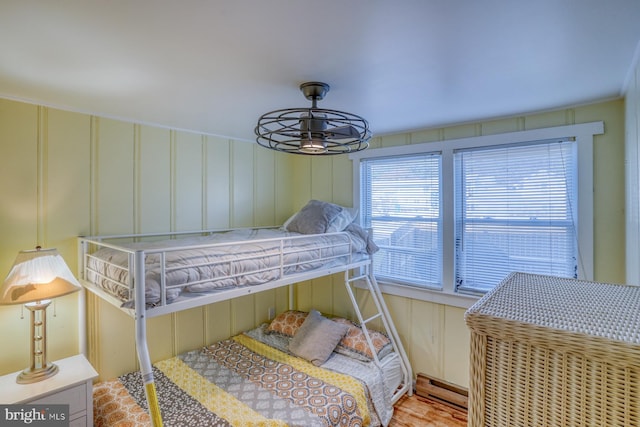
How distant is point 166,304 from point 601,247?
107 inches

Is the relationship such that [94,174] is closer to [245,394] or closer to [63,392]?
[63,392]

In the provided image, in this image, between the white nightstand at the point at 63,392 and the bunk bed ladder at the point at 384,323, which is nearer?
the white nightstand at the point at 63,392

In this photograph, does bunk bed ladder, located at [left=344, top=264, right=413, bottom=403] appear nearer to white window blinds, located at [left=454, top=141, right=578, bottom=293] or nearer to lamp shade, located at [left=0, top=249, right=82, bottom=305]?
white window blinds, located at [left=454, top=141, right=578, bottom=293]

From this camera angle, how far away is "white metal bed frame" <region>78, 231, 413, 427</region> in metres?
1.50

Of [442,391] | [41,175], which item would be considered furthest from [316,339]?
[41,175]

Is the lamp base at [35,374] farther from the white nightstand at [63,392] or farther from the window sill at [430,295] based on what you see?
the window sill at [430,295]

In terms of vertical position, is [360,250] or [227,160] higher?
[227,160]

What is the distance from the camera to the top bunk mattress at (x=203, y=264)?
1612mm

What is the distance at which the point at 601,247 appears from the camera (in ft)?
6.93

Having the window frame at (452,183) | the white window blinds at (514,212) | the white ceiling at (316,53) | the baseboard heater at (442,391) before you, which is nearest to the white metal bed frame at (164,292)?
the baseboard heater at (442,391)

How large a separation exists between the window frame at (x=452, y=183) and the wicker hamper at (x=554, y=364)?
6.38 ft

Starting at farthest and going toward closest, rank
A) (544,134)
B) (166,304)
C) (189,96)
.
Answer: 1. (544,134)
2. (189,96)
3. (166,304)

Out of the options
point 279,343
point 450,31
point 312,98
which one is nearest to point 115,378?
point 279,343

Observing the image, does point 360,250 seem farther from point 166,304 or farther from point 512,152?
point 166,304
